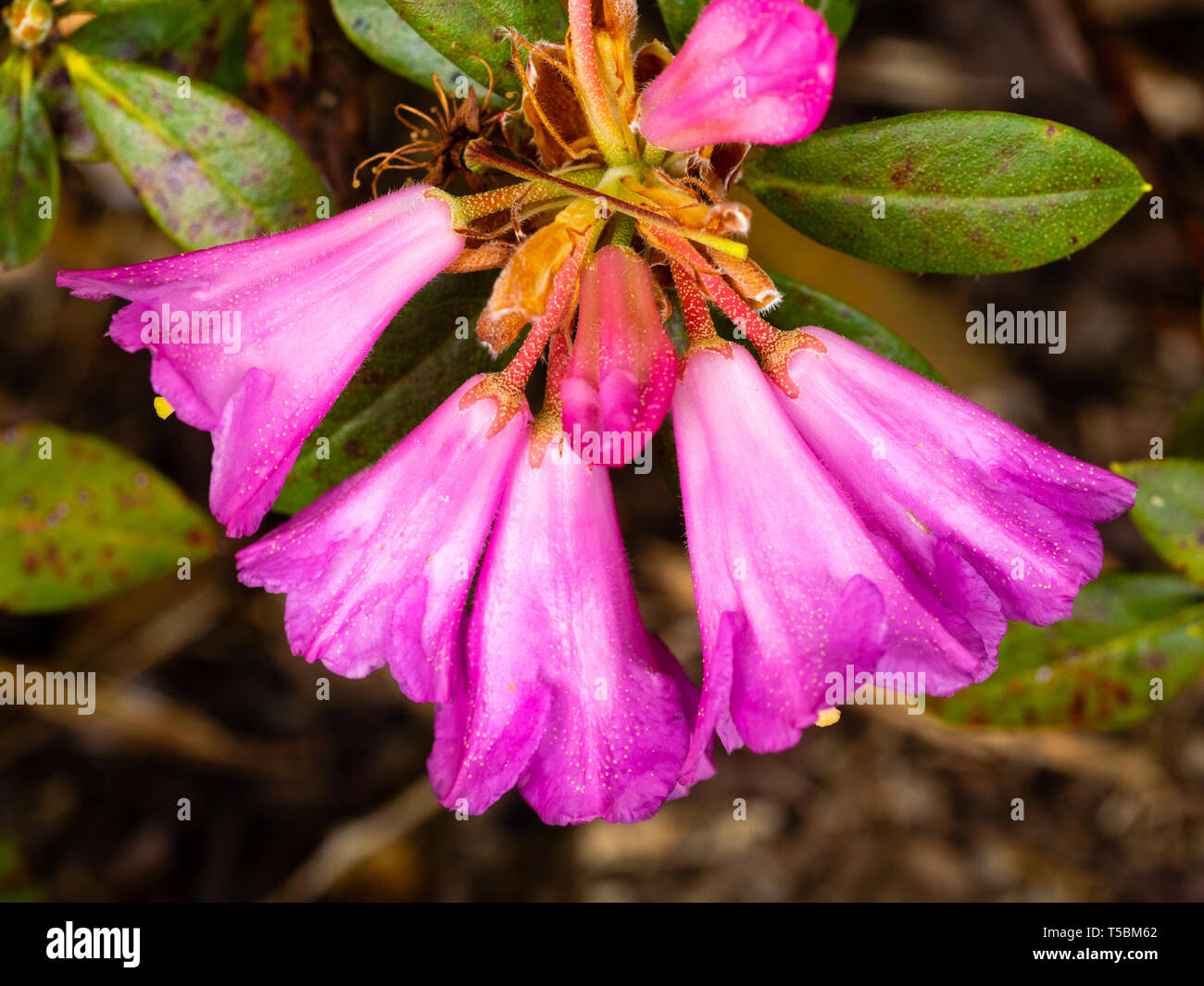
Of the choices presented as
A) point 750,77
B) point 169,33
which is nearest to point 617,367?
point 750,77

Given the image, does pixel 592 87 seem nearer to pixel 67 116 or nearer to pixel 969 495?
pixel 969 495

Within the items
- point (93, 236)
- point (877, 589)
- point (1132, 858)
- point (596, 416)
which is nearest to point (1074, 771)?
point (1132, 858)

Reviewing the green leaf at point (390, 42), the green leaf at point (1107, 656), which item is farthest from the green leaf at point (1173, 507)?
the green leaf at point (390, 42)

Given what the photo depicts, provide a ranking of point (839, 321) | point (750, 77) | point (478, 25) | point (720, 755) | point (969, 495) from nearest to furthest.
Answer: point (750, 77)
point (969, 495)
point (478, 25)
point (839, 321)
point (720, 755)

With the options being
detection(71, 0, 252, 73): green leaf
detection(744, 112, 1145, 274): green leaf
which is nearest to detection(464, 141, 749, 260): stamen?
detection(744, 112, 1145, 274): green leaf

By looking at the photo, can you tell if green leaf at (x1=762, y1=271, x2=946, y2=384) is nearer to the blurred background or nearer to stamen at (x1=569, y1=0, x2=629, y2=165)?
stamen at (x1=569, y1=0, x2=629, y2=165)

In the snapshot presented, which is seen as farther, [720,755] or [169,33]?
[720,755]

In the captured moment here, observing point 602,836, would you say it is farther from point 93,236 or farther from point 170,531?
point 93,236

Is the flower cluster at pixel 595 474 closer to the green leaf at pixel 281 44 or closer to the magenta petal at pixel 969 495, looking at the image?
the magenta petal at pixel 969 495
